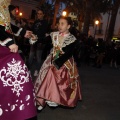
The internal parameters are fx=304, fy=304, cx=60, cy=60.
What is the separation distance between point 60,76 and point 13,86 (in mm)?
1926

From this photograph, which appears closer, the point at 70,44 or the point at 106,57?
the point at 70,44

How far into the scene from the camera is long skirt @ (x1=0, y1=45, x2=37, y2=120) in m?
3.33

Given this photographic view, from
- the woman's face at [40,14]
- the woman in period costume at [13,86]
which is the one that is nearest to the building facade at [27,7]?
the woman's face at [40,14]

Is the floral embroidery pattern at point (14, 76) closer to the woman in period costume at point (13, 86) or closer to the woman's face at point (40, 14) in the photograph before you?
the woman in period costume at point (13, 86)

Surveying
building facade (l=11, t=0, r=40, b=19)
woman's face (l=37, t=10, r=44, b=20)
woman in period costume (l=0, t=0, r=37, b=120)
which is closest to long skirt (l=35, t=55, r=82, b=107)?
woman in period costume (l=0, t=0, r=37, b=120)

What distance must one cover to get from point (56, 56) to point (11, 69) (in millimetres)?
2038

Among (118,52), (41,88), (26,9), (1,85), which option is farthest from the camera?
(26,9)

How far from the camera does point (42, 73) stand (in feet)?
17.3

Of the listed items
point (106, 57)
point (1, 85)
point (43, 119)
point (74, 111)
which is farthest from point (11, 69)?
point (106, 57)

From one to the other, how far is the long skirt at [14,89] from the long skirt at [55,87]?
5.16 feet

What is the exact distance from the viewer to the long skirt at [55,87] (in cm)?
504

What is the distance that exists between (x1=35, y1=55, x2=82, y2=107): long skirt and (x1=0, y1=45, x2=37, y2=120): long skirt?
157 centimetres

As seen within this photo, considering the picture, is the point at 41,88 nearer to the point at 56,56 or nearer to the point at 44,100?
the point at 44,100

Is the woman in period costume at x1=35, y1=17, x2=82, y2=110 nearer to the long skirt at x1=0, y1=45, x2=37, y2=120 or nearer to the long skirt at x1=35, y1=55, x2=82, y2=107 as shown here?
the long skirt at x1=35, y1=55, x2=82, y2=107
